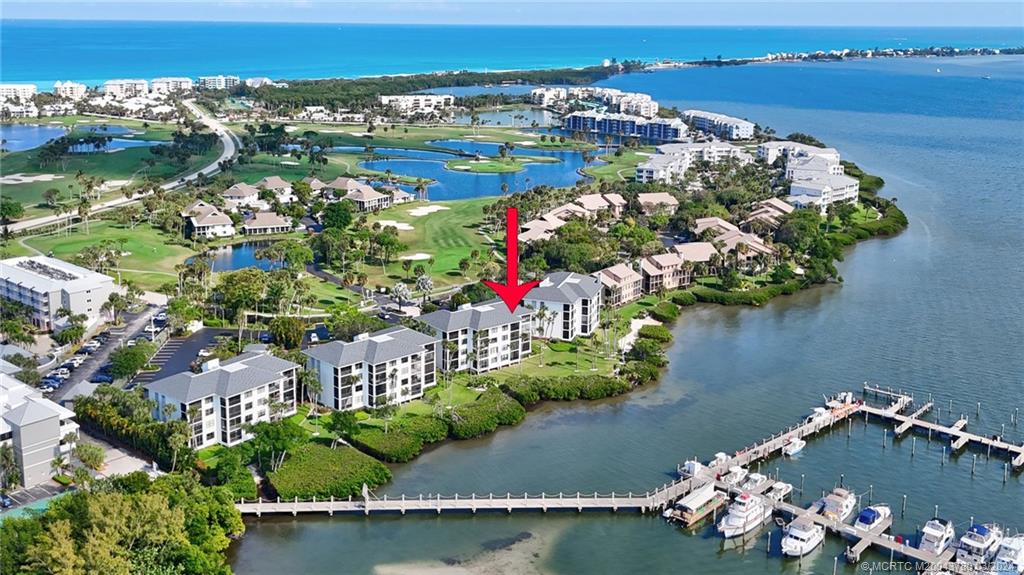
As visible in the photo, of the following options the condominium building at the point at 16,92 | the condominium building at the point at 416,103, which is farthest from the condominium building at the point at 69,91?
the condominium building at the point at 416,103

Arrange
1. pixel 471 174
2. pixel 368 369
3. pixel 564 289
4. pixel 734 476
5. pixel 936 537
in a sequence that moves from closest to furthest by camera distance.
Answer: pixel 936 537
pixel 734 476
pixel 368 369
pixel 564 289
pixel 471 174

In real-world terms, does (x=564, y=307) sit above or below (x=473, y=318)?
below

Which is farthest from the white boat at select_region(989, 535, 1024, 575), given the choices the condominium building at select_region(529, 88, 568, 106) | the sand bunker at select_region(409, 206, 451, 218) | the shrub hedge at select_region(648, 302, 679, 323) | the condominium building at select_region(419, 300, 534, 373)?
the condominium building at select_region(529, 88, 568, 106)

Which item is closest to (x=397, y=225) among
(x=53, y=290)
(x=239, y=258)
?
(x=239, y=258)

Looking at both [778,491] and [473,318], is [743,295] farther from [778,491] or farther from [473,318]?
[778,491]

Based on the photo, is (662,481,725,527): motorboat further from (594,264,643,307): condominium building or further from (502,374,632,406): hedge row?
(594,264,643,307): condominium building

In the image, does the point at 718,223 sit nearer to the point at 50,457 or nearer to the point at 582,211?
the point at 582,211

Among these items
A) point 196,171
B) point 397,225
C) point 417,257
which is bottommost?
point 417,257

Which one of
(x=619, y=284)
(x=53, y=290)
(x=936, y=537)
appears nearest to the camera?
(x=936, y=537)
